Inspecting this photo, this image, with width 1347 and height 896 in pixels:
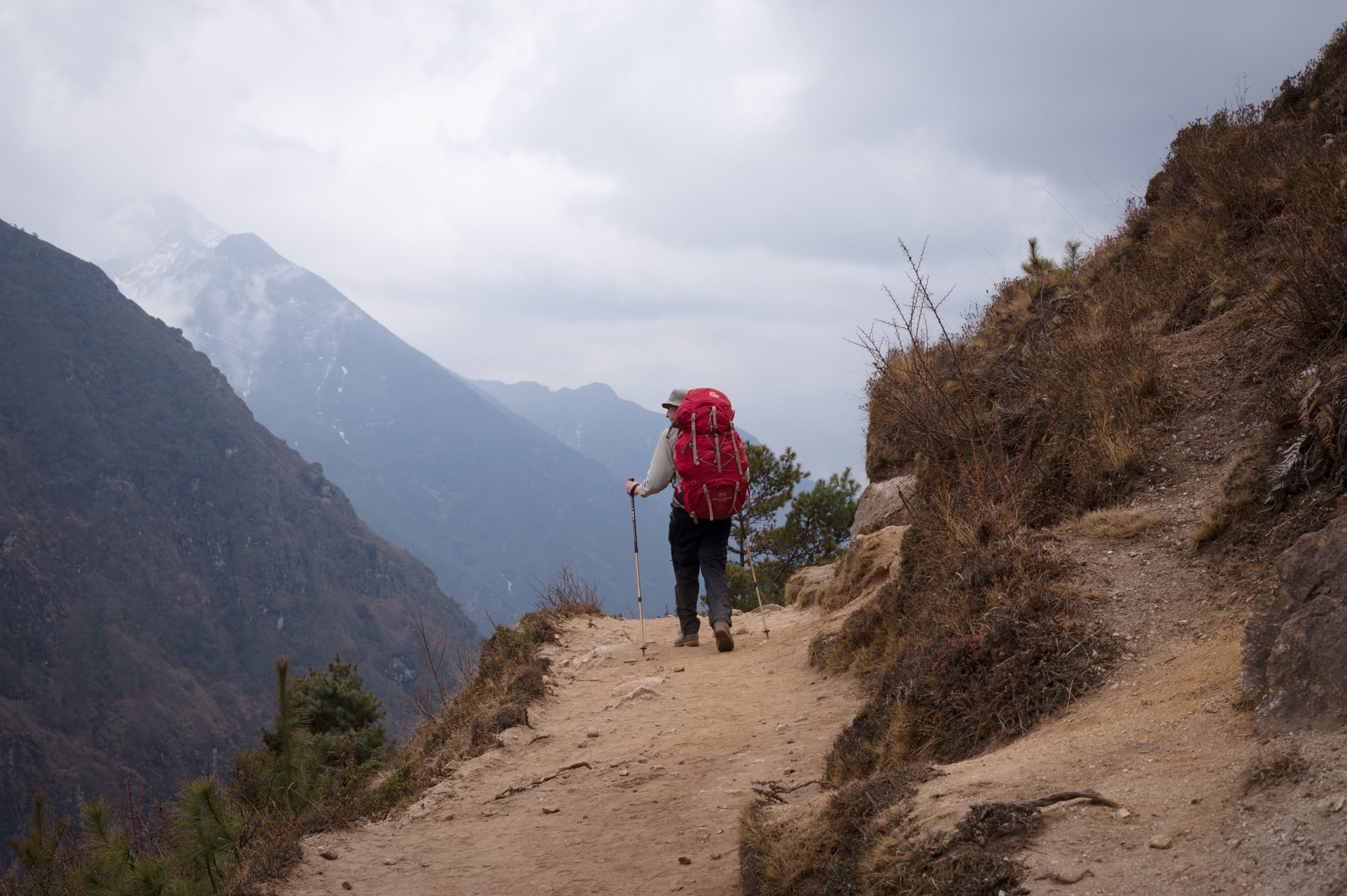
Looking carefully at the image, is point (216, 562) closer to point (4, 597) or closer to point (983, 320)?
point (4, 597)

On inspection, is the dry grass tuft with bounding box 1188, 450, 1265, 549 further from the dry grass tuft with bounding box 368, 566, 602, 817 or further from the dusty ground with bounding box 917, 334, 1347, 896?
the dry grass tuft with bounding box 368, 566, 602, 817

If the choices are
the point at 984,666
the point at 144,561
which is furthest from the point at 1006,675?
the point at 144,561

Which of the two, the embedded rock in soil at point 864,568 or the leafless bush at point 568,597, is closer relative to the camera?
the embedded rock in soil at point 864,568

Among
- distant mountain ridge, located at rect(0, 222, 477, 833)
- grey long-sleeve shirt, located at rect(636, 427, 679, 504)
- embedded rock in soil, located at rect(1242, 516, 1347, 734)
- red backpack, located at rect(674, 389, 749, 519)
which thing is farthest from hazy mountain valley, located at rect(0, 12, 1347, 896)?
distant mountain ridge, located at rect(0, 222, 477, 833)

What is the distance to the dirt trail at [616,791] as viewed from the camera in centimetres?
484

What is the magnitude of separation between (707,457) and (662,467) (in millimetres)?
519

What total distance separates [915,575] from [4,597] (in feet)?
495

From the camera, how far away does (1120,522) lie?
5.40 meters

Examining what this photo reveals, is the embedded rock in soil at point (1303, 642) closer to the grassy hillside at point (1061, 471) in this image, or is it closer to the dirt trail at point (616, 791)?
the grassy hillside at point (1061, 471)

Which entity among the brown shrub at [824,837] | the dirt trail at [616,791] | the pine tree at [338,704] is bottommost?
the pine tree at [338,704]

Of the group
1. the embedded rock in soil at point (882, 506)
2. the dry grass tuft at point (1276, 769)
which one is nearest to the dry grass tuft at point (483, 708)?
the embedded rock in soil at point (882, 506)

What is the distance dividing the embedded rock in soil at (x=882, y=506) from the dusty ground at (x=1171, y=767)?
670 cm

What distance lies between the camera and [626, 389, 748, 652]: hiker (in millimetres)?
9094

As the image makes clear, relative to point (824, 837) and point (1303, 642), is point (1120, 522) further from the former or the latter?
point (824, 837)
